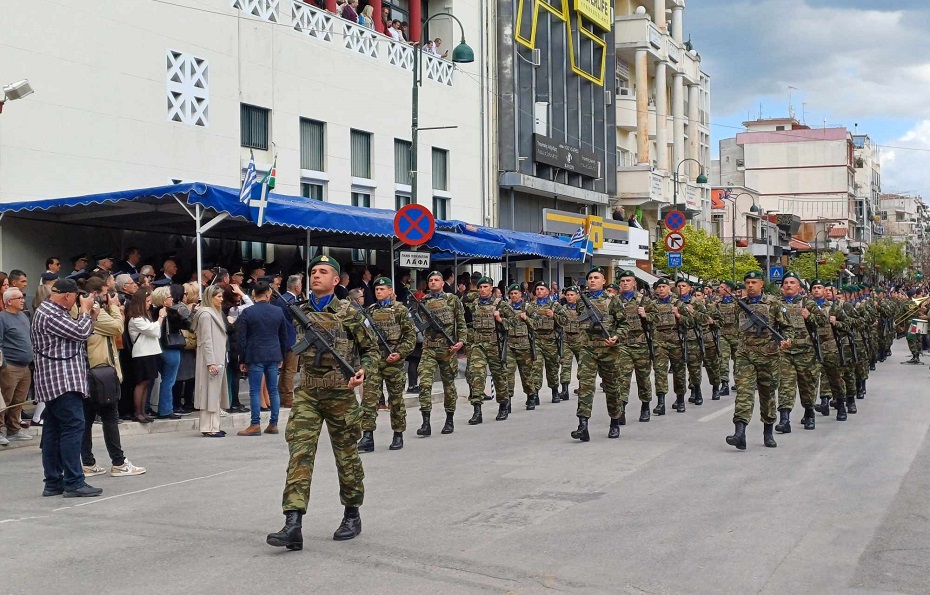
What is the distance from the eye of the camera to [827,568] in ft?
20.8

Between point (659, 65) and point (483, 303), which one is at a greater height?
point (659, 65)

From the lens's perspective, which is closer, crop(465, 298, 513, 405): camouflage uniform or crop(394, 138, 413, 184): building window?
crop(465, 298, 513, 405): camouflage uniform

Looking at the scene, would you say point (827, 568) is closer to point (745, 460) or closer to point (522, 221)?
point (745, 460)

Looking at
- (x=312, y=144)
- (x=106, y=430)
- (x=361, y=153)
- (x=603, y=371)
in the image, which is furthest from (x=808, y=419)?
(x=361, y=153)

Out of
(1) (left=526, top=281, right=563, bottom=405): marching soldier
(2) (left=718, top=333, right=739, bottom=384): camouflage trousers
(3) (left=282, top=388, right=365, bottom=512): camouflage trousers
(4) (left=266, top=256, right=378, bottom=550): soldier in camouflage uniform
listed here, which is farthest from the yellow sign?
(3) (left=282, top=388, right=365, bottom=512): camouflage trousers

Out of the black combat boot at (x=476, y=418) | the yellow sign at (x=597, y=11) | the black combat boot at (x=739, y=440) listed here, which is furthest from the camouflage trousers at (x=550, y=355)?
the yellow sign at (x=597, y=11)

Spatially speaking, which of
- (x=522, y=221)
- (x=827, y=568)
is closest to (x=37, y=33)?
(x=827, y=568)

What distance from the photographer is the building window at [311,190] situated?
2425cm

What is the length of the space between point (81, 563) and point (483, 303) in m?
8.82

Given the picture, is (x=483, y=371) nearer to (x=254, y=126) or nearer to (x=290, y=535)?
(x=290, y=535)

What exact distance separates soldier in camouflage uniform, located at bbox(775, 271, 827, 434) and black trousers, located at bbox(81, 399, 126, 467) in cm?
735

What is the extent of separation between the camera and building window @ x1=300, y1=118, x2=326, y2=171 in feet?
79.5

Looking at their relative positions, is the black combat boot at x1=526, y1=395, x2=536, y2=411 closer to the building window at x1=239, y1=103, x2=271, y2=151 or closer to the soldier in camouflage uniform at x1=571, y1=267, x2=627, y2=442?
the soldier in camouflage uniform at x1=571, y1=267, x2=627, y2=442

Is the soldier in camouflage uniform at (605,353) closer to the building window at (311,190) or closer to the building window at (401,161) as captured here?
the building window at (311,190)
